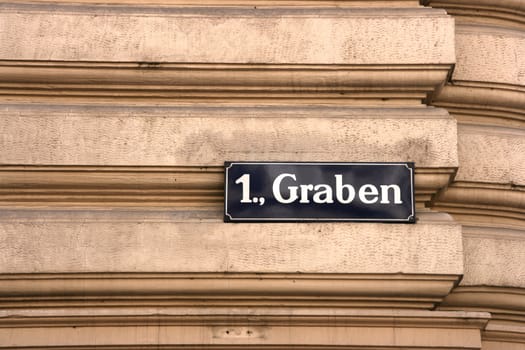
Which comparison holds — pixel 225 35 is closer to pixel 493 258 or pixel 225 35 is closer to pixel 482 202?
pixel 482 202

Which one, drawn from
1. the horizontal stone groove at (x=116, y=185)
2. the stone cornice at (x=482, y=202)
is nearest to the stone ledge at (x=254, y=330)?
the horizontal stone groove at (x=116, y=185)

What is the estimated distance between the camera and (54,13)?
9.61m

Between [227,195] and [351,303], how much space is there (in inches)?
44.7

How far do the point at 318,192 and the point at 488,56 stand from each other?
74.5 inches

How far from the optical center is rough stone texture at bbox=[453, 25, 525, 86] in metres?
9.86

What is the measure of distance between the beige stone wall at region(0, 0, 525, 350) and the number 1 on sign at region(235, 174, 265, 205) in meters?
0.16

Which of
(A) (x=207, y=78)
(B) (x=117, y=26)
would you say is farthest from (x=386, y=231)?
(B) (x=117, y=26)

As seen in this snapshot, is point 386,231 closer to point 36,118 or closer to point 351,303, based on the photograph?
point 351,303

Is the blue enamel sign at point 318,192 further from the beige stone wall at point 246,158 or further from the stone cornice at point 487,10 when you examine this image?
the stone cornice at point 487,10

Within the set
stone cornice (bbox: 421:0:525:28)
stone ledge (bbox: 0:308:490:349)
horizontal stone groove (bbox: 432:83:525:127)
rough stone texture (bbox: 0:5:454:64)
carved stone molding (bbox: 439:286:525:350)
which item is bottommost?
stone ledge (bbox: 0:308:490:349)

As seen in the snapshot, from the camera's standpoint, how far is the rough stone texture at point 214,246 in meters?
8.87

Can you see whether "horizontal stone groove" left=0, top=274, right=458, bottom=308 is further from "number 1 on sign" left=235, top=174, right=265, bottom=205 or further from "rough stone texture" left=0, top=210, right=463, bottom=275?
"number 1 on sign" left=235, top=174, right=265, bottom=205

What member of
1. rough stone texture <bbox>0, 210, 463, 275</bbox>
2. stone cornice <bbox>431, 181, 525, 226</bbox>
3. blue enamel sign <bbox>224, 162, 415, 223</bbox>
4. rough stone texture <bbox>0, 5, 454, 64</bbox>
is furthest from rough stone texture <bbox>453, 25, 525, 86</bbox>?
rough stone texture <bbox>0, 210, 463, 275</bbox>

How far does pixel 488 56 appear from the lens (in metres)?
9.94
